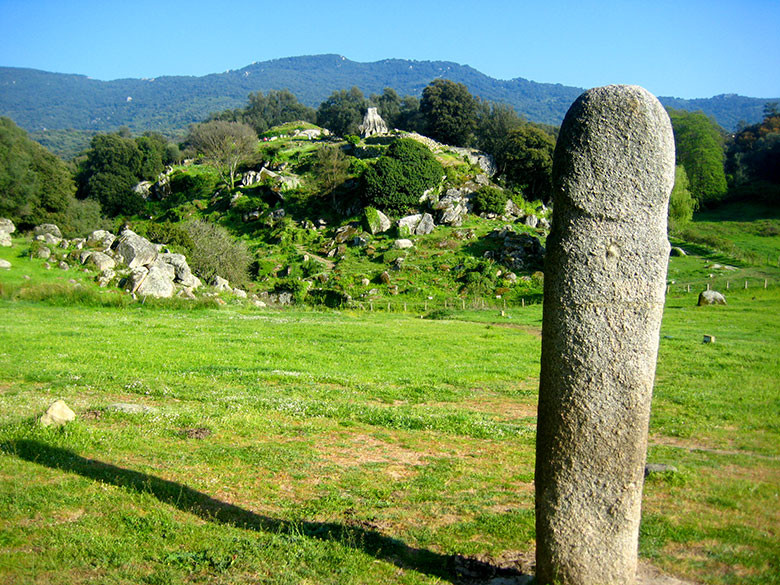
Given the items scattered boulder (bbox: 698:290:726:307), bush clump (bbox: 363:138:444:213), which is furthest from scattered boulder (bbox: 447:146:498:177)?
scattered boulder (bbox: 698:290:726:307)

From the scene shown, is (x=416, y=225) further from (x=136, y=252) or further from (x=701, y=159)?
(x=701, y=159)

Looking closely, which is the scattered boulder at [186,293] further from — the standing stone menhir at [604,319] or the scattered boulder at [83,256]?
the standing stone menhir at [604,319]

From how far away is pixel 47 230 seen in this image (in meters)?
60.6

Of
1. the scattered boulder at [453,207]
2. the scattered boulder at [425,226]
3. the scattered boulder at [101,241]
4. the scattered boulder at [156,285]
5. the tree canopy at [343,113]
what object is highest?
the tree canopy at [343,113]

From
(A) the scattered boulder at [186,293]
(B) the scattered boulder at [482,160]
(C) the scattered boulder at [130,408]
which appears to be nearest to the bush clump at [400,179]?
(B) the scattered boulder at [482,160]

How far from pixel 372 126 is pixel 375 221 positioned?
162ft

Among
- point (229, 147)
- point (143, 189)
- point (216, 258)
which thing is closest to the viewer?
point (216, 258)

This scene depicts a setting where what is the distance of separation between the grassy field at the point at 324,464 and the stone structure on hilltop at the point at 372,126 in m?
89.5

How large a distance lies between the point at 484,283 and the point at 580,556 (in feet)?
147

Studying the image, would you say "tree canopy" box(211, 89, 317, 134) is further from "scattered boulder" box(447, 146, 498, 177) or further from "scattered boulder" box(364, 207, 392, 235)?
"scattered boulder" box(364, 207, 392, 235)

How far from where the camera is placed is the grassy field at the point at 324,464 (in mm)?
6258

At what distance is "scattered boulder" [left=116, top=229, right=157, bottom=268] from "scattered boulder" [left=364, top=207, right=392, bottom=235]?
26797mm

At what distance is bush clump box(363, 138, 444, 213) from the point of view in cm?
6538

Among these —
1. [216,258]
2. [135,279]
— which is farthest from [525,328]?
[216,258]
